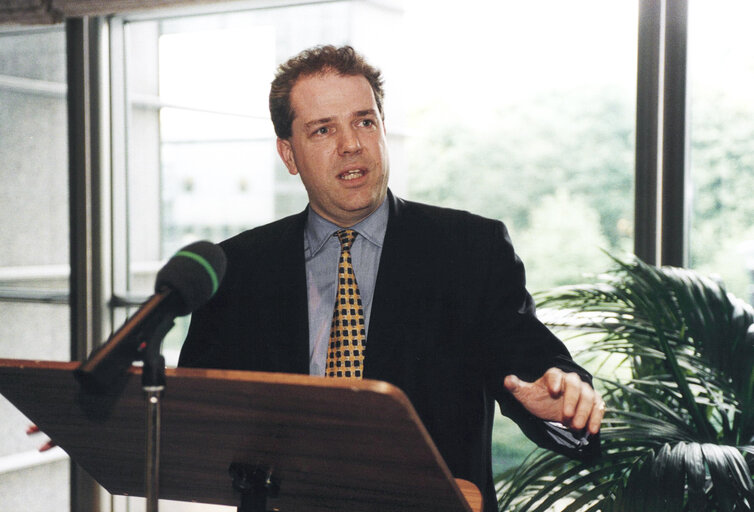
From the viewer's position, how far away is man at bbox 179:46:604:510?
1.52 metres

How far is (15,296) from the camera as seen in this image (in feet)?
10.3

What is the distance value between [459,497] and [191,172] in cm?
240

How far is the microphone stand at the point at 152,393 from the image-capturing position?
78cm

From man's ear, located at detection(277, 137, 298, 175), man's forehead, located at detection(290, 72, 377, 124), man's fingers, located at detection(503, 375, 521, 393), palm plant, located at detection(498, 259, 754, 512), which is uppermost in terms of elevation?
man's forehead, located at detection(290, 72, 377, 124)

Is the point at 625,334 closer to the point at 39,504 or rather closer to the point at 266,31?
the point at 266,31

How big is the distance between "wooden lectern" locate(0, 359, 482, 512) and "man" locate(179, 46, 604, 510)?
0.48 m

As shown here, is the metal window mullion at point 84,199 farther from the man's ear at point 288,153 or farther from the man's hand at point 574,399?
the man's hand at point 574,399

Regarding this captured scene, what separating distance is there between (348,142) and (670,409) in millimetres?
906

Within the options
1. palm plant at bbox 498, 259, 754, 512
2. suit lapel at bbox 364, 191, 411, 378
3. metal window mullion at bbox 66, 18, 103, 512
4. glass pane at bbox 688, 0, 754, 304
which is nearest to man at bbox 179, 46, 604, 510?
suit lapel at bbox 364, 191, 411, 378

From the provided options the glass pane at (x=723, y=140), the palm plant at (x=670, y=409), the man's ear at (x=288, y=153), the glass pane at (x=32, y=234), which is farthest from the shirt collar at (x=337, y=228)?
the glass pane at (x=32, y=234)

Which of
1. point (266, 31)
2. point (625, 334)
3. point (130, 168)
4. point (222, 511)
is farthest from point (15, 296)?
point (625, 334)

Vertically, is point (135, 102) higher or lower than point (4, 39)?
lower

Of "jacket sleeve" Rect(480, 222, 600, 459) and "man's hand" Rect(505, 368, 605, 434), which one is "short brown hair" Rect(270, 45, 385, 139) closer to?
"jacket sleeve" Rect(480, 222, 600, 459)

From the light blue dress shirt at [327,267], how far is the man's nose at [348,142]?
0.14 metres
